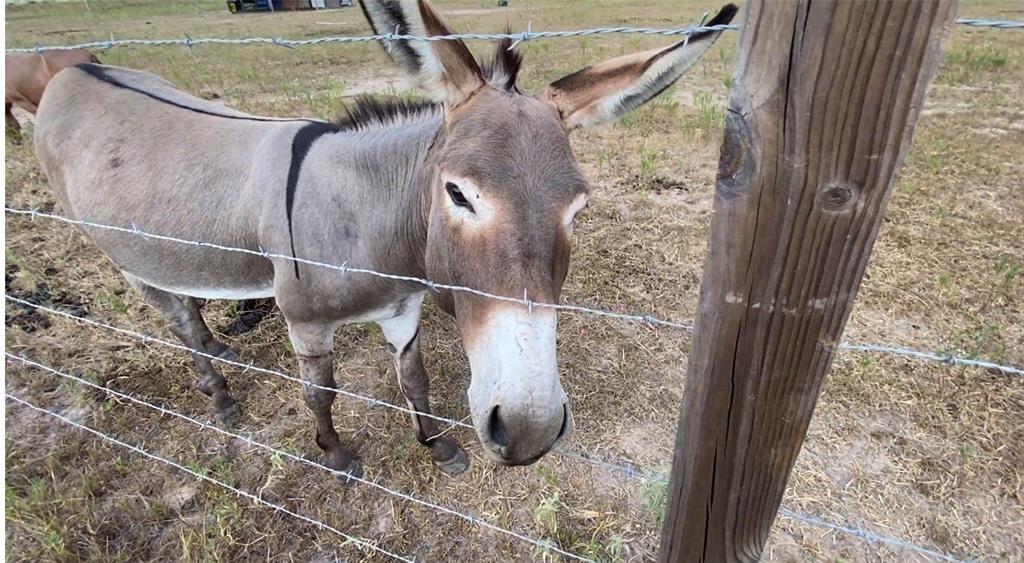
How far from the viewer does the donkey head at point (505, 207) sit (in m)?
1.31

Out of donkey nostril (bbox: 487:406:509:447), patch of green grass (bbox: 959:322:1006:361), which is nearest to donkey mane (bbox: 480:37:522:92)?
donkey nostril (bbox: 487:406:509:447)

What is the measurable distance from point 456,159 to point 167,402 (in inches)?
111

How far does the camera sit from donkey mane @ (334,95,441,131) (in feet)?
6.98

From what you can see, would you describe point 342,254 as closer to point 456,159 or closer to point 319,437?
point 456,159

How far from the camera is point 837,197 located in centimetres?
76

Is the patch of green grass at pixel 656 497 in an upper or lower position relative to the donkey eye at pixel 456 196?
lower

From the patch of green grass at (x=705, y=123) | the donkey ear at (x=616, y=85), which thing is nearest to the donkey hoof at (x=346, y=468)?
the donkey ear at (x=616, y=85)

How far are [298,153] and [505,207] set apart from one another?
136cm

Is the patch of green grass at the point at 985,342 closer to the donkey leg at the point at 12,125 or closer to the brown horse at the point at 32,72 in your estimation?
the brown horse at the point at 32,72

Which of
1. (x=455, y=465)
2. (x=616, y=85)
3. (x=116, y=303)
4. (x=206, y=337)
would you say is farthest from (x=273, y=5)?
(x=616, y=85)

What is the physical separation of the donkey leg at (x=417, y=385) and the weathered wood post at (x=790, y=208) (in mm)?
1788

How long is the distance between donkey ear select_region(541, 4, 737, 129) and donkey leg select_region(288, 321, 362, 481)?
1450 millimetres

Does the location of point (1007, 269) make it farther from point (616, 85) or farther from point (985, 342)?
point (616, 85)

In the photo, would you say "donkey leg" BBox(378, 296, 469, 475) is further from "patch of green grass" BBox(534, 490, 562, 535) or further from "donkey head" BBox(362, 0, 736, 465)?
"donkey head" BBox(362, 0, 736, 465)
